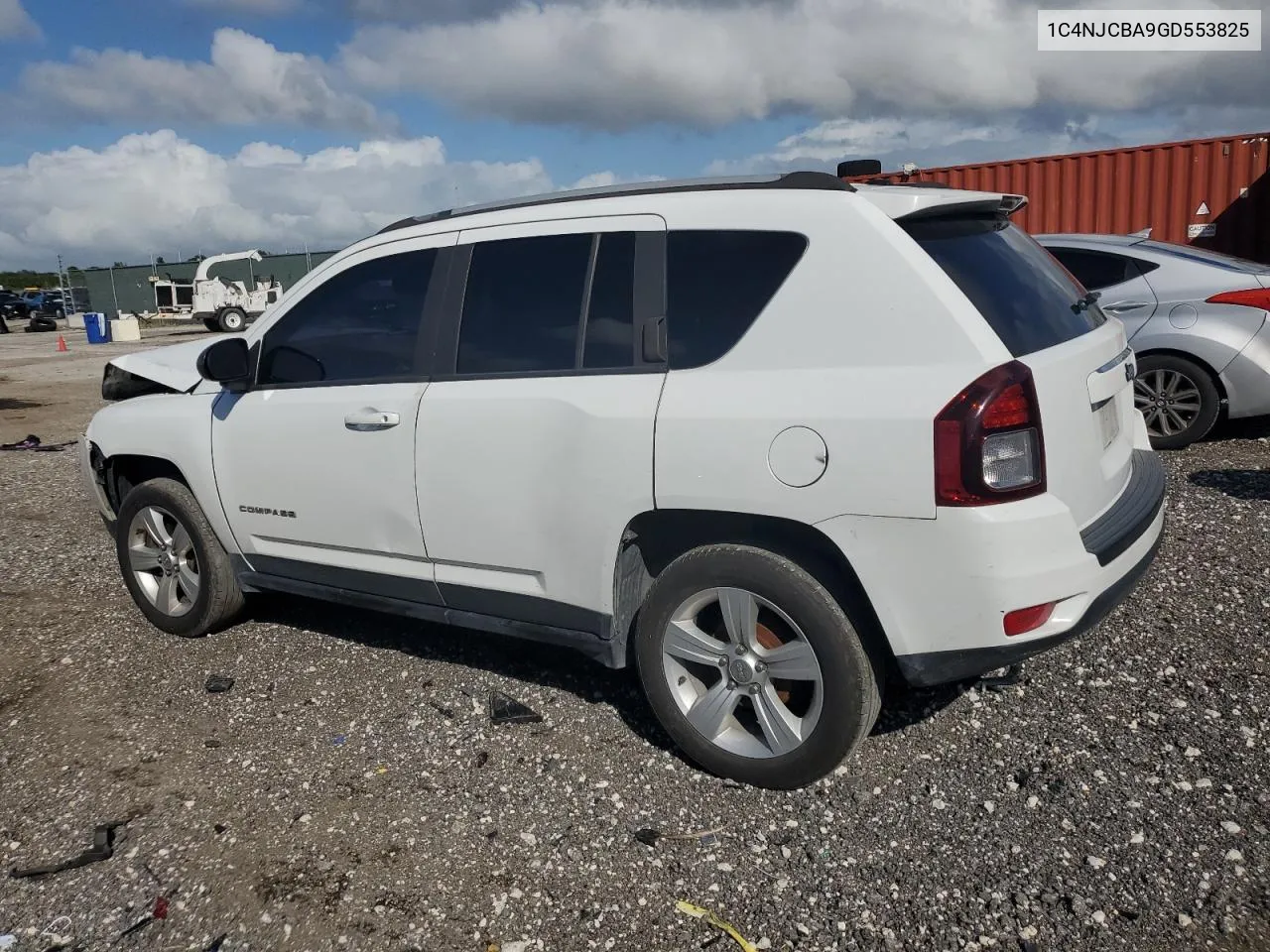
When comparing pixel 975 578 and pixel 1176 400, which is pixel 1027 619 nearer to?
pixel 975 578

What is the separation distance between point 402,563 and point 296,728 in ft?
2.54

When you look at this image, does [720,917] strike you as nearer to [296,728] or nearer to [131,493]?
[296,728]

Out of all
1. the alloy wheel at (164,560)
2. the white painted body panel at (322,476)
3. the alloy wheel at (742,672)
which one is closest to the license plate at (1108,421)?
the alloy wheel at (742,672)

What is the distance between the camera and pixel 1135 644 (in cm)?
421

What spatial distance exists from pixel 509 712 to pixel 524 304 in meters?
1.59

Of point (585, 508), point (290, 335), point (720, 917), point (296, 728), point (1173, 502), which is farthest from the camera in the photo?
point (1173, 502)

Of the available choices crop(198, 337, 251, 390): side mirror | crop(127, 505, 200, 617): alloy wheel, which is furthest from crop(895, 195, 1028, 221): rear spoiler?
crop(127, 505, 200, 617): alloy wheel

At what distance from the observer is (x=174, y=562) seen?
16.2ft

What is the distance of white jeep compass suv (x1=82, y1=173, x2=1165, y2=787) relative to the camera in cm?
287

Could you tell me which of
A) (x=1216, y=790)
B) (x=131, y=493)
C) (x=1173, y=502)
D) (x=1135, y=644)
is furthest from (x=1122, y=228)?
(x=131, y=493)

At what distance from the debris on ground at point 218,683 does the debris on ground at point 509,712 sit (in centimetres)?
120

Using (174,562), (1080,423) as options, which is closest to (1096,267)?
(1080,423)

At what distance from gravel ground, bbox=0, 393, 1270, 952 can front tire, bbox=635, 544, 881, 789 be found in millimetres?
169

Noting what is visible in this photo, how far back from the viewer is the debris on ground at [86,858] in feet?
10.3
